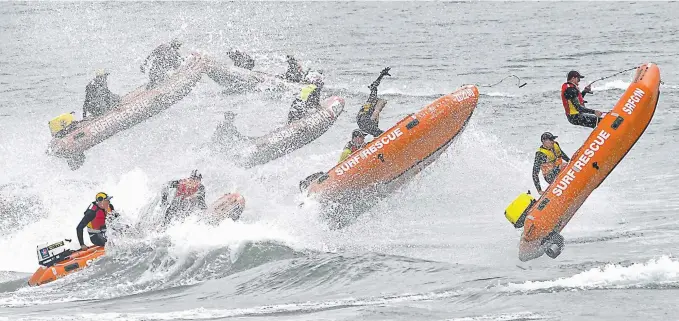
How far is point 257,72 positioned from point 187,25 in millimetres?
17073

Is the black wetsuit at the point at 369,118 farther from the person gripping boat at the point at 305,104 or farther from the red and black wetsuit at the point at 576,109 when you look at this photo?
the person gripping boat at the point at 305,104

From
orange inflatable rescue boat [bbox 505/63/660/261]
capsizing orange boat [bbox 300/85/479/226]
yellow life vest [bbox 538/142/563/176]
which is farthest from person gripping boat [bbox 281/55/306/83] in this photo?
A: orange inflatable rescue boat [bbox 505/63/660/261]

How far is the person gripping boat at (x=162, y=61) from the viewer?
2102 centimetres

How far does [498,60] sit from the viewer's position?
2947 centimetres

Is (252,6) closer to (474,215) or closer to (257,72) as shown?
(257,72)

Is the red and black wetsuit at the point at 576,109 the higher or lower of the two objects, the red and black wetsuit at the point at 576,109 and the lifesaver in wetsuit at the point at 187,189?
the higher

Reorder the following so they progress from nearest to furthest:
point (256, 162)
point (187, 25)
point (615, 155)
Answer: point (615, 155) → point (256, 162) → point (187, 25)

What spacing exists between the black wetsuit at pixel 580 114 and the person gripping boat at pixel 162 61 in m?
10.3

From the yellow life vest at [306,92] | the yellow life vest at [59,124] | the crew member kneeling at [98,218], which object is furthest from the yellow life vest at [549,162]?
the yellow life vest at [59,124]

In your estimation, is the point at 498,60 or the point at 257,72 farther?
the point at 498,60

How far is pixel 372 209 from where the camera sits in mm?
14883

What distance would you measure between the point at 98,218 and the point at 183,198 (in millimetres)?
1153

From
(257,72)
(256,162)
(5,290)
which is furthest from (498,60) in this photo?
(5,290)

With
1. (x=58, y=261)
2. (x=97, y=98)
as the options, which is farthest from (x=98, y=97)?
(x=58, y=261)
